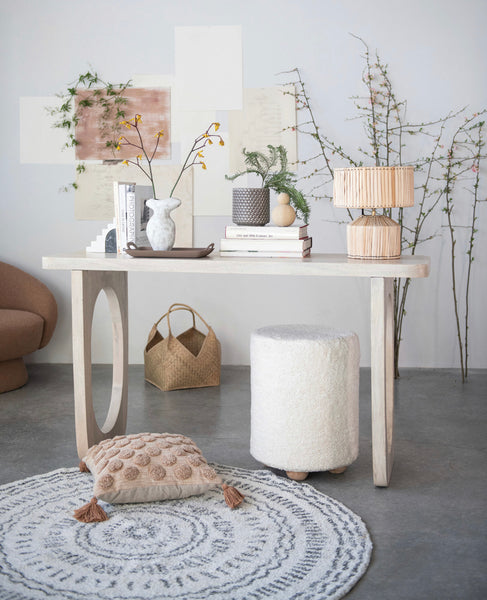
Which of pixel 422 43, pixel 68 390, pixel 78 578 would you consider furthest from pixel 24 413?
pixel 422 43

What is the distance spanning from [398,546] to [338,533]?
0.18 meters

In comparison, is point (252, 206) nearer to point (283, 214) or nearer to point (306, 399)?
point (283, 214)

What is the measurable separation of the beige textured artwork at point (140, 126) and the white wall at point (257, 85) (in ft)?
0.48

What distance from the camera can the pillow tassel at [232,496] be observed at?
2420mm

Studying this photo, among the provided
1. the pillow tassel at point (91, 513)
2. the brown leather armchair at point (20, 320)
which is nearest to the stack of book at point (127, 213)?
the pillow tassel at point (91, 513)

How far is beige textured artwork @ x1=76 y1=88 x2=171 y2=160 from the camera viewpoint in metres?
4.52

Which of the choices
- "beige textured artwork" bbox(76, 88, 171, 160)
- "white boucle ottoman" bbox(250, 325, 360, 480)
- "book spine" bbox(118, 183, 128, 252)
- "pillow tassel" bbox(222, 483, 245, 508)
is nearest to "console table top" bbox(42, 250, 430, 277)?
"book spine" bbox(118, 183, 128, 252)

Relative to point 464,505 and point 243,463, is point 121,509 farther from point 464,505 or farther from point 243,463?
point 464,505

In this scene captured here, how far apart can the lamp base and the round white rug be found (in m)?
0.84

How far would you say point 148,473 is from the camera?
2.46 metres

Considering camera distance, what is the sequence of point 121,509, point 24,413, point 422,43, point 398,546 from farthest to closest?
1. point 422,43
2. point 24,413
3. point 121,509
4. point 398,546

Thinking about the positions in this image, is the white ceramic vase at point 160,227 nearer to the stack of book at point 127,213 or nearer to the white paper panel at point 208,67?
the stack of book at point 127,213

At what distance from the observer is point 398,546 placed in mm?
2178

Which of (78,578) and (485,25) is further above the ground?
(485,25)
